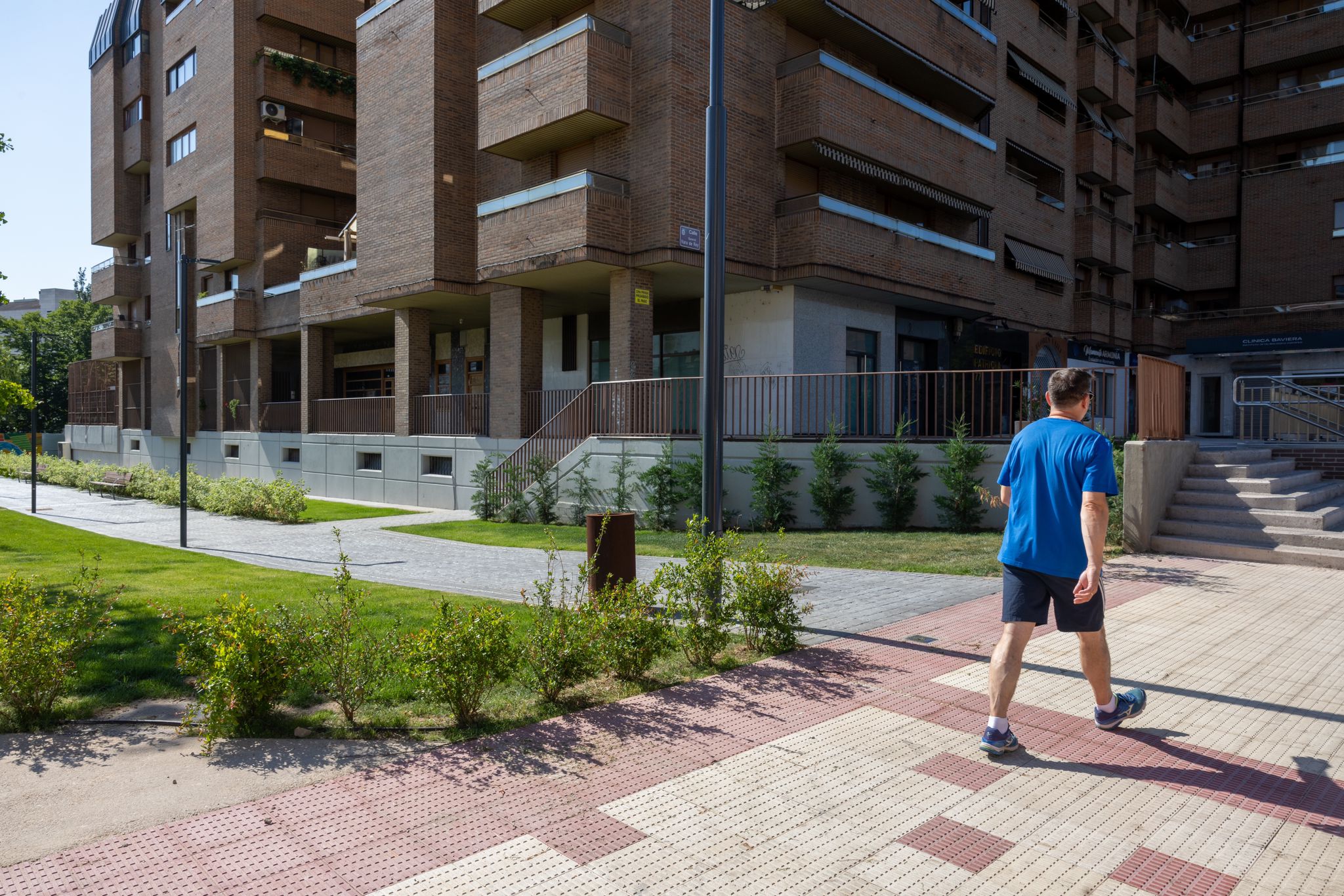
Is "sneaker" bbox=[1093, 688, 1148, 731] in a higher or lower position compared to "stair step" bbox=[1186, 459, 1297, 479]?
lower

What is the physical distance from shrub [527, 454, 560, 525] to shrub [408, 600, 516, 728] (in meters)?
11.6

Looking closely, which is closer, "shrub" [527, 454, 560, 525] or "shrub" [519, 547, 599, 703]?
"shrub" [519, 547, 599, 703]

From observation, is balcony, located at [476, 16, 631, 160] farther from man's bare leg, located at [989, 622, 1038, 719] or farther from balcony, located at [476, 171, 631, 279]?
man's bare leg, located at [989, 622, 1038, 719]

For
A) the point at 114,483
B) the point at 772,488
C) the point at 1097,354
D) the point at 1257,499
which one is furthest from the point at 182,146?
the point at 1257,499

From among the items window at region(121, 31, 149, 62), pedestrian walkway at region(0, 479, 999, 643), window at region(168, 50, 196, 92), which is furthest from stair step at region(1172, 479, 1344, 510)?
window at region(121, 31, 149, 62)

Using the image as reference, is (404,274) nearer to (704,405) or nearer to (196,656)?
(704,405)

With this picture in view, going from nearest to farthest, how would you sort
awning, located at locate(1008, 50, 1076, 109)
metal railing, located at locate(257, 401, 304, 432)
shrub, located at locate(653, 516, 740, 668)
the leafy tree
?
shrub, located at locate(653, 516, 740, 668) → awning, located at locate(1008, 50, 1076, 109) → metal railing, located at locate(257, 401, 304, 432) → the leafy tree

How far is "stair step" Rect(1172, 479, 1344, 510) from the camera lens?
10664 mm

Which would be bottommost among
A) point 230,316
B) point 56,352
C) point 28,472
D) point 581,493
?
point 28,472

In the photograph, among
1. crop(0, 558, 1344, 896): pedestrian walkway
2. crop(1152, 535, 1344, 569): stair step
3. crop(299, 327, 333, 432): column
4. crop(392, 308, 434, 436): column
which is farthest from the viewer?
crop(299, 327, 333, 432): column

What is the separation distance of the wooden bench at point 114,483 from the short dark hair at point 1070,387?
28.9 m

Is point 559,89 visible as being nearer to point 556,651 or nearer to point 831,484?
point 831,484

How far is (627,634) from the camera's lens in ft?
18.0

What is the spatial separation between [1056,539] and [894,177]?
16.7m
